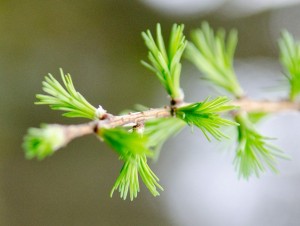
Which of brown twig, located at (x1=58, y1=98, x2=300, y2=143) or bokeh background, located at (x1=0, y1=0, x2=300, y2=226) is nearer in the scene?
brown twig, located at (x1=58, y1=98, x2=300, y2=143)

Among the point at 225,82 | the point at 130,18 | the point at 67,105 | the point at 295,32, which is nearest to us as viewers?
the point at 67,105

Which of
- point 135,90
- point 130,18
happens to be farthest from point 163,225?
point 130,18

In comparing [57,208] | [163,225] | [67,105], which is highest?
[67,105]

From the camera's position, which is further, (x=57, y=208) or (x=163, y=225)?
(x=163, y=225)

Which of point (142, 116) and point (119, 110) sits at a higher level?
point (119, 110)

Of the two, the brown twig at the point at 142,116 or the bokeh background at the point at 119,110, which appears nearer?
the brown twig at the point at 142,116

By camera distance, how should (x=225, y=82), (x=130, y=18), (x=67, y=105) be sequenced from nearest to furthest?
1. (x=67, y=105)
2. (x=225, y=82)
3. (x=130, y=18)

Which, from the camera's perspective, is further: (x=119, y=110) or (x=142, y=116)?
(x=119, y=110)

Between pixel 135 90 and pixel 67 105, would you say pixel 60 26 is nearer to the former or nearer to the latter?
pixel 135 90
